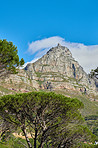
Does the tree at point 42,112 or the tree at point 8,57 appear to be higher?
the tree at point 8,57

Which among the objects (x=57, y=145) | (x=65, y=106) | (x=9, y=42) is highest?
(x=9, y=42)

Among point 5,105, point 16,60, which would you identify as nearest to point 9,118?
point 5,105

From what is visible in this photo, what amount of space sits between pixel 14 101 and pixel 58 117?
4695 mm

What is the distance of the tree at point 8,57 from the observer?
1338cm

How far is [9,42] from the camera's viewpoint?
14461mm

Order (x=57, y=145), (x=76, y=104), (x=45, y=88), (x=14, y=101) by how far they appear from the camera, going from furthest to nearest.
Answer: (x=45, y=88) < (x=57, y=145) < (x=76, y=104) < (x=14, y=101)

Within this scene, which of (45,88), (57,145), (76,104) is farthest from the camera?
(45,88)

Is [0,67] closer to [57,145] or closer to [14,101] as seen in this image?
[14,101]

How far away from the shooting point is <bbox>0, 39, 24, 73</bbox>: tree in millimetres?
13379

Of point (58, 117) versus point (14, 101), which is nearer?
point (14, 101)

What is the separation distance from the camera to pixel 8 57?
13984 millimetres

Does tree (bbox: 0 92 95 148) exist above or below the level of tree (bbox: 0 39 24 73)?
below

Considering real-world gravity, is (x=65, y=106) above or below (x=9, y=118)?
above

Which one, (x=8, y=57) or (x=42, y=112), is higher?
(x=8, y=57)
